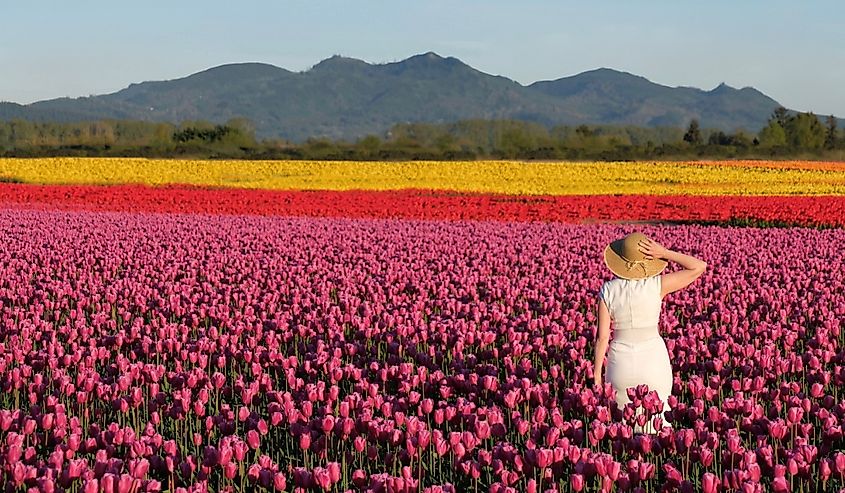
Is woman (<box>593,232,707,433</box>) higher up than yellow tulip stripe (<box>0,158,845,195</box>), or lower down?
higher up

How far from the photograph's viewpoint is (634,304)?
6781 mm

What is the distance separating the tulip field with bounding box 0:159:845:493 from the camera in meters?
5.53

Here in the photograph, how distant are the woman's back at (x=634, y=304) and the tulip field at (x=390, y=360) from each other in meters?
0.46

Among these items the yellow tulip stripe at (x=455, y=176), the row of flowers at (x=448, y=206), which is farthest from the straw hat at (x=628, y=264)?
the yellow tulip stripe at (x=455, y=176)

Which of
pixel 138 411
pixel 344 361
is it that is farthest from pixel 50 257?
pixel 138 411

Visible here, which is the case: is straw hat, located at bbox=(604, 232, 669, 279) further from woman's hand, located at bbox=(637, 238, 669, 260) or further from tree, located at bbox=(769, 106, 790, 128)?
tree, located at bbox=(769, 106, 790, 128)

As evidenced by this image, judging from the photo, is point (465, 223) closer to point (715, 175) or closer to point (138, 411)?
point (138, 411)

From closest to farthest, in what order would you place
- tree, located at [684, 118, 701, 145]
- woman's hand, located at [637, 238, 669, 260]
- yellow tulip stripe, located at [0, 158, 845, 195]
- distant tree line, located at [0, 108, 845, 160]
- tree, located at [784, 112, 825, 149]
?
woman's hand, located at [637, 238, 669, 260] < yellow tulip stripe, located at [0, 158, 845, 195] < distant tree line, located at [0, 108, 845, 160] < tree, located at [684, 118, 701, 145] < tree, located at [784, 112, 825, 149]

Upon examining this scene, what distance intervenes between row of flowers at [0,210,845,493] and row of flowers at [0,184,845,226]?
9733 mm

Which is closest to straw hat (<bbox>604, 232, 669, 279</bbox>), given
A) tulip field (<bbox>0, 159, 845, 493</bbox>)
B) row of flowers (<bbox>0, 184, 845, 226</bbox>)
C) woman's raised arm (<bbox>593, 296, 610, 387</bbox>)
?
woman's raised arm (<bbox>593, 296, 610, 387</bbox>)

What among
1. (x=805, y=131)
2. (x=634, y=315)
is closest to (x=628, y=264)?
(x=634, y=315)

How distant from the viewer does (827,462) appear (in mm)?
5168

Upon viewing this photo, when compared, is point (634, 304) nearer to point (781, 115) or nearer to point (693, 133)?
point (693, 133)

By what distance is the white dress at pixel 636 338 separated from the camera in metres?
6.80
